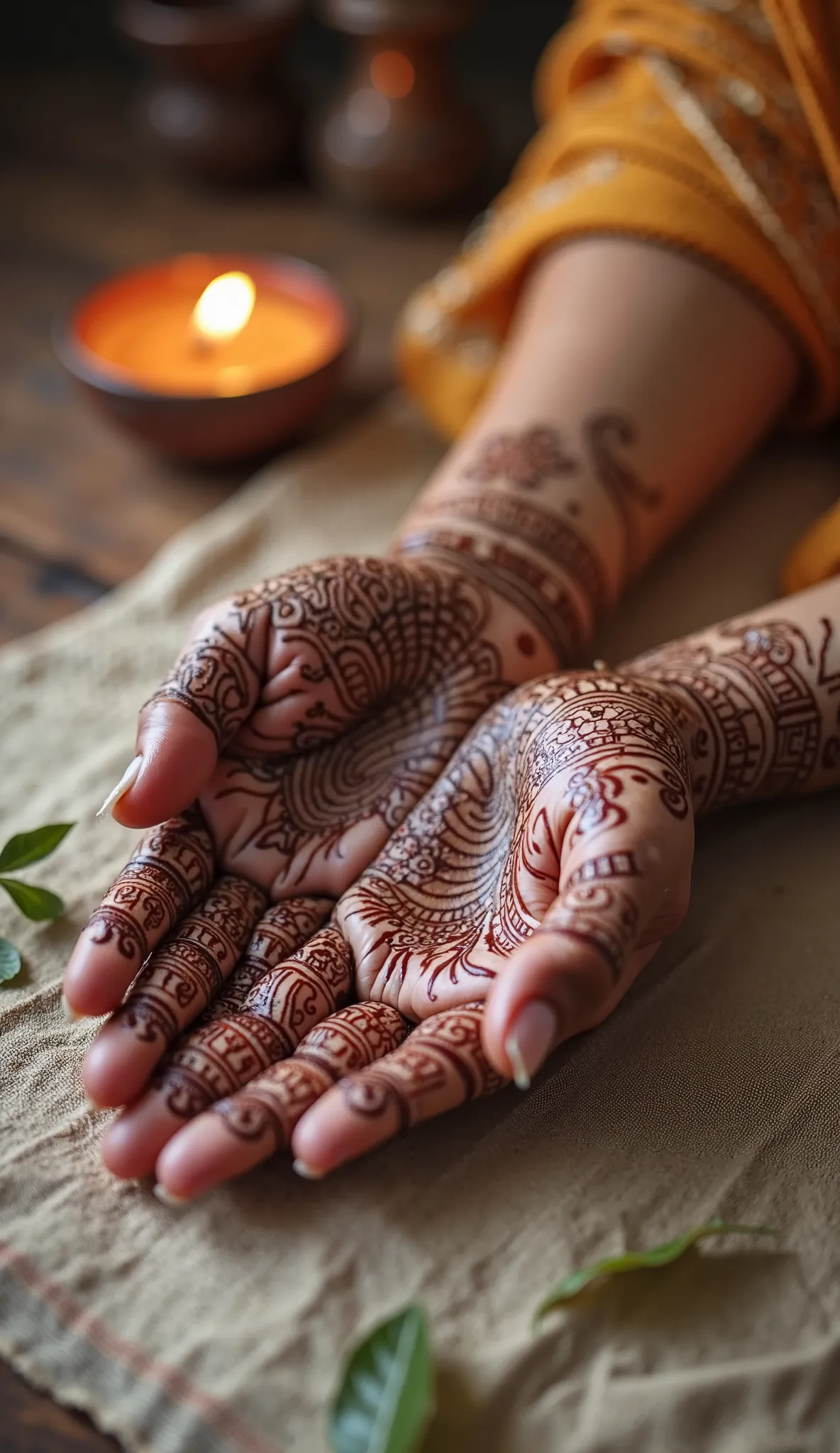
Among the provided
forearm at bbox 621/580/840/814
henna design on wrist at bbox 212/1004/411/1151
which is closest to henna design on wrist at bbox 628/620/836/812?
forearm at bbox 621/580/840/814

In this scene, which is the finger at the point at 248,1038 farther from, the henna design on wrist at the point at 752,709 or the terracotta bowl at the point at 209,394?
the terracotta bowl at the point at 209,394

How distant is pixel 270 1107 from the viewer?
1.61 ft

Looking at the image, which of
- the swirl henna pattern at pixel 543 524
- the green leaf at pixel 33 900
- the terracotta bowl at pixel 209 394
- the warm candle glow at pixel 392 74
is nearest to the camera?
the green leaf at pixel 33 900

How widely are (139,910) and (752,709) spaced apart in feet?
1.02

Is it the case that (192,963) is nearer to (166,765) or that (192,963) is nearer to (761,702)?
(166,765)

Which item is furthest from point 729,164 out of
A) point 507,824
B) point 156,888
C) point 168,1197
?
point 168,1197

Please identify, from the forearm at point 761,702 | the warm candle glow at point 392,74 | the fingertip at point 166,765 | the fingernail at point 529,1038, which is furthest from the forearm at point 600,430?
the warm candle glow at point 392,74

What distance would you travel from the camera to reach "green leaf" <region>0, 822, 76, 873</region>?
646mm

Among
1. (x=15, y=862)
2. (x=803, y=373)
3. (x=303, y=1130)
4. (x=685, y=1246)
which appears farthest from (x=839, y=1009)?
(x=803, y=373)

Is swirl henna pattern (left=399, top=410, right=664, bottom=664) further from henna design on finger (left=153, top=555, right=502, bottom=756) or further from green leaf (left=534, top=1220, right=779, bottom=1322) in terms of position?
green leaf (left=534, top=1220, right=779, bottom=1322)

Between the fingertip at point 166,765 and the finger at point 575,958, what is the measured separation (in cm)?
17

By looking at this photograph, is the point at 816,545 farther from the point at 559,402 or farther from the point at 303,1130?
the point at 303,1130

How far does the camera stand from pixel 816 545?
78cm

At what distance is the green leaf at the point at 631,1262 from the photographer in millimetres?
482
